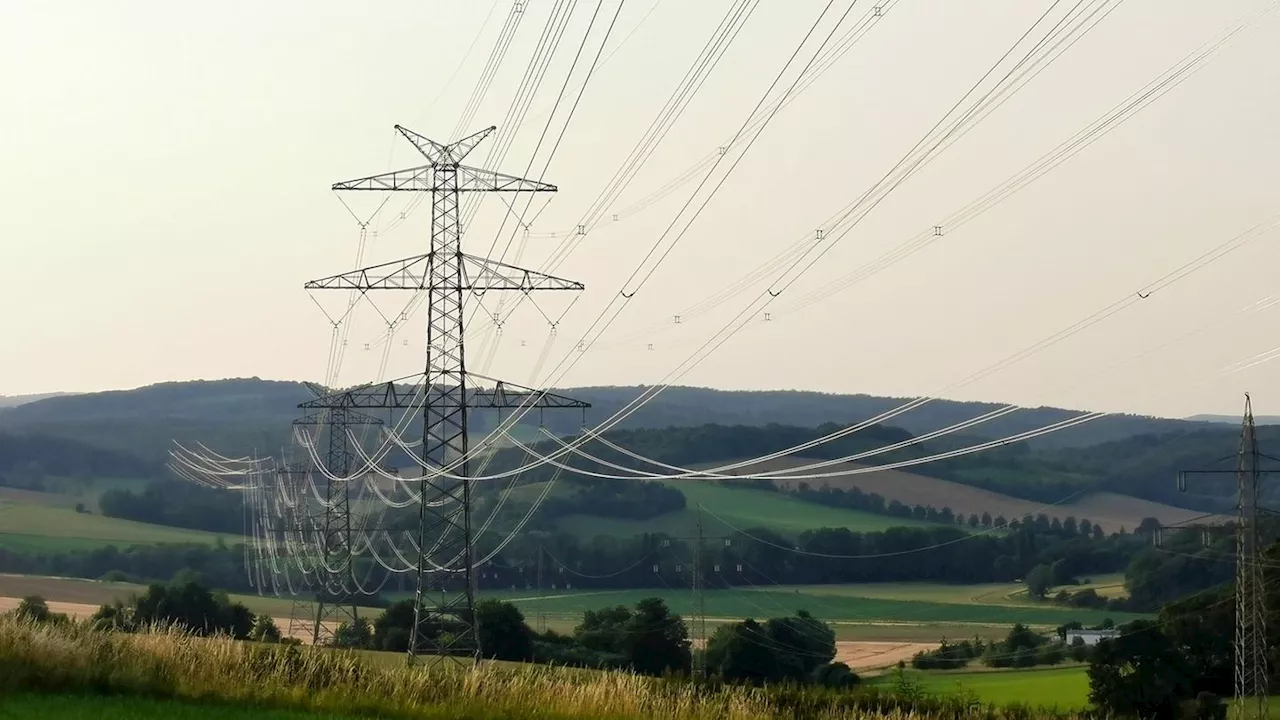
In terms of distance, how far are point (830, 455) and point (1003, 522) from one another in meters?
19.0

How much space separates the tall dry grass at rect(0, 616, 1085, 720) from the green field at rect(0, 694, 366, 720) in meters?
0.86

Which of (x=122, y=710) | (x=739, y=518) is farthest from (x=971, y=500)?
(x=122, y=710)

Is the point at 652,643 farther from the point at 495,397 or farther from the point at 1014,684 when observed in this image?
the point at 495,397

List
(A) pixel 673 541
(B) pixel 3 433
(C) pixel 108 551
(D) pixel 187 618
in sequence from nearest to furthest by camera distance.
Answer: (D) pixel 187 618, (C) pixel 108 551, (A) pixel 673 541, (B) pixel 3 433

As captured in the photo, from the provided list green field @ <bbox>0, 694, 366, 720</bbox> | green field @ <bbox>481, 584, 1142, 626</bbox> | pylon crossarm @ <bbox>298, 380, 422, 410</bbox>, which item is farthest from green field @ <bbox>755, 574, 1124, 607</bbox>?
green field @ <bbox>0, 694, 366, 720</bbox>

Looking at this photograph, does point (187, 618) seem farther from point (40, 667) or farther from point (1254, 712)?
point (40, 667)

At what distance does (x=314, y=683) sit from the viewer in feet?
78.4

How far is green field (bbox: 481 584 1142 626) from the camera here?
397ft

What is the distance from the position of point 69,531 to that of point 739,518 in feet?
199

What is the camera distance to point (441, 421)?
4331cm

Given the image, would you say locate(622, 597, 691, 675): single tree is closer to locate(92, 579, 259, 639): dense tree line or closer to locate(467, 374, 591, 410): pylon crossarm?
locate(92, 579, 259, 639): dense tree line

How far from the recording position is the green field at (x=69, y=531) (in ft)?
398

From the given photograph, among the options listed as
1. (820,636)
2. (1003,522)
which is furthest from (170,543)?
(1003,522)

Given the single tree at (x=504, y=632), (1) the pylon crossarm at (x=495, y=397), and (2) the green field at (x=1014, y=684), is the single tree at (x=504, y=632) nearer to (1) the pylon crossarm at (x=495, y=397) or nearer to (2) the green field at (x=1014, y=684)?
(2) the green field at (x=1014, y=684)
